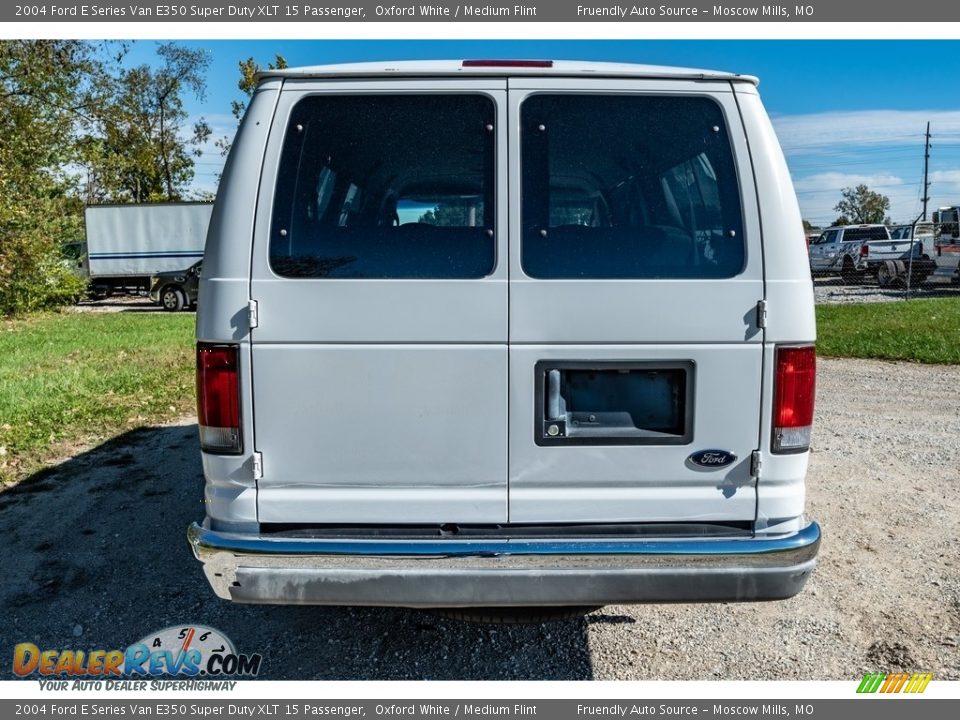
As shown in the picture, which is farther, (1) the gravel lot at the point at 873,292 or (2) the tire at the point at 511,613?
(1) the gravel lot at the point at 873,292

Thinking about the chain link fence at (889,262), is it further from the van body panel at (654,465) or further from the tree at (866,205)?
the tree at (866,205)

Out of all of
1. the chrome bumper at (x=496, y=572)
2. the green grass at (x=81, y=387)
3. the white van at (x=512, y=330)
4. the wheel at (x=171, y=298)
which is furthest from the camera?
the wheel at (x=171, y=298)

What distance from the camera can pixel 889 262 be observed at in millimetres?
22938

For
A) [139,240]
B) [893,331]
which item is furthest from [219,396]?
→ [139,240]

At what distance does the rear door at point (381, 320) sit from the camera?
287 cm

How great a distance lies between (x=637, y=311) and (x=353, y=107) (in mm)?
1314

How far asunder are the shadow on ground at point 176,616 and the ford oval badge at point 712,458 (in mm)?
1135

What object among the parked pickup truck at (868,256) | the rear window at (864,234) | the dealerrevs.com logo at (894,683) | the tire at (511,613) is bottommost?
the dealerrevs.com logo at (894,683)

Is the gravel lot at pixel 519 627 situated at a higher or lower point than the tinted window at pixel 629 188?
lower

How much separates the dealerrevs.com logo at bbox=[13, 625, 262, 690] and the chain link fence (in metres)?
18.1

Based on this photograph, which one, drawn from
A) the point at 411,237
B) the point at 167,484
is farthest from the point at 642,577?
the point at 167,484

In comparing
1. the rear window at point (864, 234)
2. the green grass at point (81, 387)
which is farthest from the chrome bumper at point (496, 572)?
the rear window at point (864, 234)

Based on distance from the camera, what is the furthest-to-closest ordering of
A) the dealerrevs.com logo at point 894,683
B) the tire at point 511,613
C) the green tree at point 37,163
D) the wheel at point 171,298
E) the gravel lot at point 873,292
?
the wheel at point 171,298
the gravel lot at point 873,292
the green tree at point 37,163
the dealerrevs.com logo at point 894,683
the tire at point 511,613
